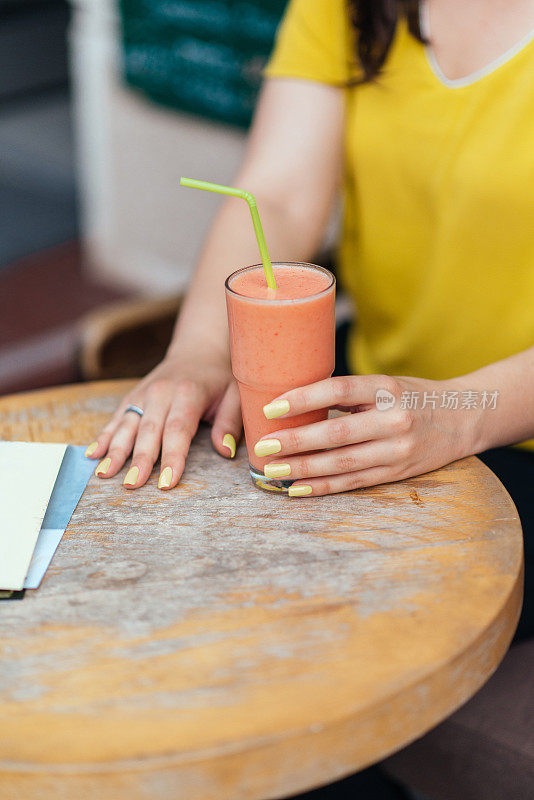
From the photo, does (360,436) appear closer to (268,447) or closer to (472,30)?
(268,447)

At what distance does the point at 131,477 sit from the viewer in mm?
956

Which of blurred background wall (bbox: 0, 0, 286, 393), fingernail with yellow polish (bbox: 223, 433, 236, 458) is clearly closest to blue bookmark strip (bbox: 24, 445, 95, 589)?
fingernail with yellow polish (bbox: 223, 433, 236, 458)

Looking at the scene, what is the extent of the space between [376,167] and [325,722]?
970mm

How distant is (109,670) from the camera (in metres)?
0.69

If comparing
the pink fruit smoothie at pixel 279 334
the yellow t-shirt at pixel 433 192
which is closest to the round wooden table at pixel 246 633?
the pink fruit smoothie at pixel 279 334

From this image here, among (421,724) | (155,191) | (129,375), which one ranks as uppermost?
(421,724)

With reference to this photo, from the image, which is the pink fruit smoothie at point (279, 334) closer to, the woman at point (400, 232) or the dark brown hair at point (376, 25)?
the woman at point (400, 232)

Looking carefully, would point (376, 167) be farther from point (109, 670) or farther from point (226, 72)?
point (226, 72)

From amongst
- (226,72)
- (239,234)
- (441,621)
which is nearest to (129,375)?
(239,234)

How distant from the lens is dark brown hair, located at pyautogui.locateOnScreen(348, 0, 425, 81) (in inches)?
51.1

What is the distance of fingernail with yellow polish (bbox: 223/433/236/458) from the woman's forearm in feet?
0.92

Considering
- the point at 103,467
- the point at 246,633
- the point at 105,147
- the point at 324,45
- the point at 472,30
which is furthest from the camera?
the point at 105,147

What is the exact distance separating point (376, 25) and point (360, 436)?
76cm

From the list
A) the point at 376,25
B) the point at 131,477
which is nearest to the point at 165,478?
the point at 131,477
